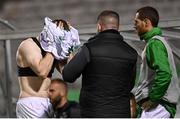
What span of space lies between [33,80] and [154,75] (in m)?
0.84

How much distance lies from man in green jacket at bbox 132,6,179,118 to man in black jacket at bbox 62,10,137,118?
158mm

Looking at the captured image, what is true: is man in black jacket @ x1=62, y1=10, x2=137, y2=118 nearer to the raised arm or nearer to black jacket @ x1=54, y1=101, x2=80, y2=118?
the raised arm

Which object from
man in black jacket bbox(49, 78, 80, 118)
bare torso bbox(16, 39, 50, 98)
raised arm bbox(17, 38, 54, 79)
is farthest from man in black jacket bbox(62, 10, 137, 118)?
man in black jacket bbox(49, 78, 80, 118)

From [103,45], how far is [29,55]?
50 centimetres

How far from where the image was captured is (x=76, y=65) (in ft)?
15.5

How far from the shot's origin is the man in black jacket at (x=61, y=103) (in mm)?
5344

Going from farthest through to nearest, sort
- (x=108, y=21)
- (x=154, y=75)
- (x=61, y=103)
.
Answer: (x=61, y=103), (x=154, y=75), (x=108, y=21)

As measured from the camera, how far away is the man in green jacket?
16.0 feet

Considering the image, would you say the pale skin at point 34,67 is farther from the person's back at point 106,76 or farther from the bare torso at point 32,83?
the person's back at point 106,76

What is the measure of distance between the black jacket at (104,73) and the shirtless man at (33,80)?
21cm

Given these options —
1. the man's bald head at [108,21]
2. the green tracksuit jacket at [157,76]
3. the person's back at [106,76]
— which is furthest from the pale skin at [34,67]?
the green tracksuit jacket at [157,76]

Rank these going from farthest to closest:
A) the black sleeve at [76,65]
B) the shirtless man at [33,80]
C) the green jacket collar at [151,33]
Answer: the green jacket collar at [151,33] < the shirtless man at [33,80] < the black sleeve at [76,65]

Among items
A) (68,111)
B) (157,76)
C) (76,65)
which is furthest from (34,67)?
(157,76)

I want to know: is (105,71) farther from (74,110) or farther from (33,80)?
(74,110)
